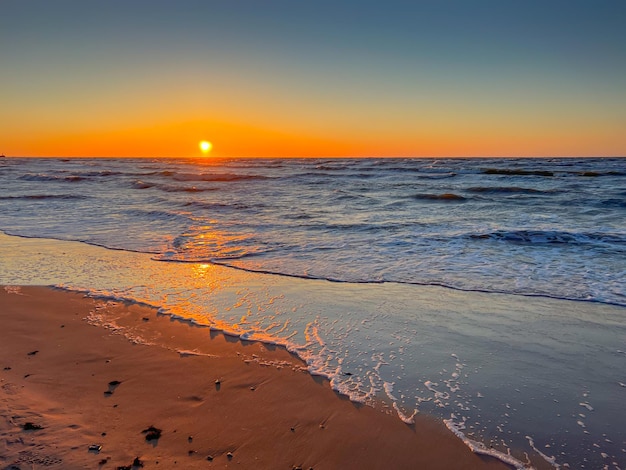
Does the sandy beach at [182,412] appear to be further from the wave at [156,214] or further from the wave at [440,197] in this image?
the wave at [440,197]

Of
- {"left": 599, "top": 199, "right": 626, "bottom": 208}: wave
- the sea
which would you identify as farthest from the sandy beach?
{"left": 599, "top": 199, "right": 626, "bottom": 208}: wave

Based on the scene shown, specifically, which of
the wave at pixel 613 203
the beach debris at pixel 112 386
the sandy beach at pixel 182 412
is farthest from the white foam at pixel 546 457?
the wave at pixel 613 203

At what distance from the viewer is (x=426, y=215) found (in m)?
15.5

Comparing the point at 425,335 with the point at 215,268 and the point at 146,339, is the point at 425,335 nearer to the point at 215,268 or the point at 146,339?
the point at 146,339

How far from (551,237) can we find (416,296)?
21.1 feet

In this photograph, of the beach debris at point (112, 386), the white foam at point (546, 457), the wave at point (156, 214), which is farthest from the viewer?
the wave at point (156, 214)

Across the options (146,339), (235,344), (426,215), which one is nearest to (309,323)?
(235,344)

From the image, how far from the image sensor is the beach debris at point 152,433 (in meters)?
3.02

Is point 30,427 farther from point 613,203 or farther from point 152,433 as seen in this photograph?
point 613,203

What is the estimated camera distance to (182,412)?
3355mm

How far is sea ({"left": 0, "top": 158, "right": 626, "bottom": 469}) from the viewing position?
348 cm

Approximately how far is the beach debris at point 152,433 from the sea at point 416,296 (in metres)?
1.51

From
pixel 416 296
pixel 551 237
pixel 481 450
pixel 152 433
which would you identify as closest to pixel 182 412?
pixel 152 433

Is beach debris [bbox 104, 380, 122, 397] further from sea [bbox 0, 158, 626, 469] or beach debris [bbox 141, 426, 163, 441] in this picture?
sea [bbox 0, 158, 626, 469]
